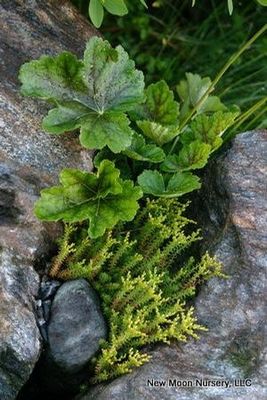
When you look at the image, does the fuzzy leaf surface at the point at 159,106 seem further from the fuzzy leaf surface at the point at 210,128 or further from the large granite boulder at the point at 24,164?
the large granite boulder at the point at 24,164

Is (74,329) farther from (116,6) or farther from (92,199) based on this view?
(116,6)

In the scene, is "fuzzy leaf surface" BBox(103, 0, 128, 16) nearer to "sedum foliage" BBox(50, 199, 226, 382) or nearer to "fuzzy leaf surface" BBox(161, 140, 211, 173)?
"fuzzy leaf surface" BBox(161, 140, 211, 173)

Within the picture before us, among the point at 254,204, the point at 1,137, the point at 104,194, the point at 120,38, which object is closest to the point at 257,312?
the point at 254,204

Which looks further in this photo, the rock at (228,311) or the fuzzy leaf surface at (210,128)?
the fuzzy leaf surface at (210,128)

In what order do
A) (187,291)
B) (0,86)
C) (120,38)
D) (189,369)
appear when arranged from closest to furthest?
(189,369), (187,291), (0,86), (120,38)

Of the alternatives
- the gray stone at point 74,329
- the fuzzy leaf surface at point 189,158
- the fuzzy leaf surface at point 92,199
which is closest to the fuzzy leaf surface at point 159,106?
the fuzzy leaf surface at point 189,158

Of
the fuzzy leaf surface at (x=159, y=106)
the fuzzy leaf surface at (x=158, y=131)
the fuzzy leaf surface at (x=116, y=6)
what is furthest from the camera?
the fuzzy leaf surface at (x=159, y=106)

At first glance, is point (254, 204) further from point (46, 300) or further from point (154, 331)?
point (46, 300)
